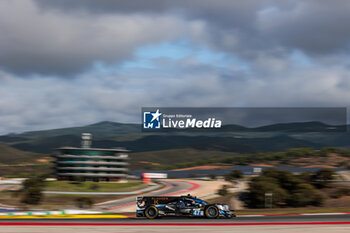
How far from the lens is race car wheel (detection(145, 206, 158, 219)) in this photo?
955 inches

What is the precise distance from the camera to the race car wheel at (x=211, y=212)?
23783 millimetres

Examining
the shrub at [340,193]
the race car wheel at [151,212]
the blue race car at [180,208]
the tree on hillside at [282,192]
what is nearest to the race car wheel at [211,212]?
the blue race car at [180,208]

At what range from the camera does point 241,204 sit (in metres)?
56.3

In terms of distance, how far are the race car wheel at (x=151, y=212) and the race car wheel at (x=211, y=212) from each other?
314 cm

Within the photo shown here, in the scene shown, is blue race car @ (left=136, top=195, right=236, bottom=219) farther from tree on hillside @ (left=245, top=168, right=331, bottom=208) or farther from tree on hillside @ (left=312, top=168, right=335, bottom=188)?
tree on hillside @ (left=312, top=168, right=335, bottom=188)

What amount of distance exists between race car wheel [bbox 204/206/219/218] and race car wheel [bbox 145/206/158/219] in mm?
3141

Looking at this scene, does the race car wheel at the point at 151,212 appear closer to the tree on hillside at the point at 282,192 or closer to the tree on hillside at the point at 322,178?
the tree on hillside at the point at 282,192

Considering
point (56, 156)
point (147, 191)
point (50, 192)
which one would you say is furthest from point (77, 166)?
point (147, 191)

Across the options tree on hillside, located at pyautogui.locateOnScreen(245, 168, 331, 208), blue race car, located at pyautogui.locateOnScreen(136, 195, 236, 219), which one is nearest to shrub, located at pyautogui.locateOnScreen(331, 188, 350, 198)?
tree on hillside, located at pyautogui.locateOnScreen(245, 168, 331, 208)

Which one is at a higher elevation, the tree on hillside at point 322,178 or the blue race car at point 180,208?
the blue race car at point 180,208

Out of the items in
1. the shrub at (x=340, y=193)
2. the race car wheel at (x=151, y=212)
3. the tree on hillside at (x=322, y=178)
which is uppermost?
the race car wheel at (x=151, y=212)

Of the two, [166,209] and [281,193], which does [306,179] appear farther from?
[166,209]

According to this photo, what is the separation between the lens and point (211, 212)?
23891 mm

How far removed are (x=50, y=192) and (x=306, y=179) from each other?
62.4 metres
